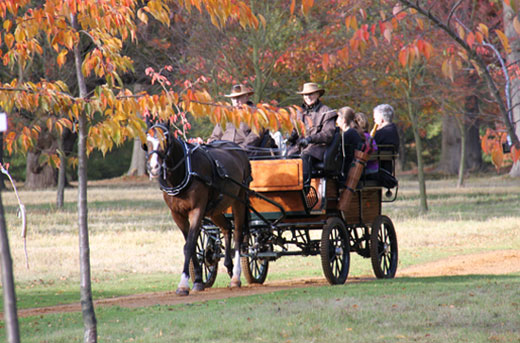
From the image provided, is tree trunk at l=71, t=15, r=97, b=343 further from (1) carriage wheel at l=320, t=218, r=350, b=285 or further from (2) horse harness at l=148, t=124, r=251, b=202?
(1) carriage wheel at l=320, t=218, r=350, b=285

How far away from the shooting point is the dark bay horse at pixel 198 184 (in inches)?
410

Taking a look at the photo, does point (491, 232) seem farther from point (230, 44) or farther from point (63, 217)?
point (63, 217)

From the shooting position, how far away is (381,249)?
12.9 metres

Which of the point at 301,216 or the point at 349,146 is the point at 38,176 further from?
the point at 301,216

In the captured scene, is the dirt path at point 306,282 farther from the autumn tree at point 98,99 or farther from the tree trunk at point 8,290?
the tree trunk at point 8,290

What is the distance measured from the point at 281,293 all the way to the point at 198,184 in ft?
5.40

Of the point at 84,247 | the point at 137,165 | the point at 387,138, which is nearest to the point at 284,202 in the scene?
the point at 387,138

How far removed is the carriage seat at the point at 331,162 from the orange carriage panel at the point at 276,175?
36 cm

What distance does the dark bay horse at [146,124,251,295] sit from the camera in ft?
34.1

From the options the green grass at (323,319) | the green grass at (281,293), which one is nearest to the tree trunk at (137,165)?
the green grass at (281,293)

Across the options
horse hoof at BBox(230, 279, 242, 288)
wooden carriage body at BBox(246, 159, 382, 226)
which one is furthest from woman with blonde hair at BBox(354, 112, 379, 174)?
horse hoof at BBox(230, 279, 242, 288)

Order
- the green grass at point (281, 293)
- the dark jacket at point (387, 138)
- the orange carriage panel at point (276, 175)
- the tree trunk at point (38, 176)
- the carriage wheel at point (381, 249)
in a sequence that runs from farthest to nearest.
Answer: the tree trunk at point (38, 176) → the dark jacket at point (387, 138) → the carriage wheel at point (381, 249) → the orange carriage panel at point (276, 175) → the green grass at point (281, 293)

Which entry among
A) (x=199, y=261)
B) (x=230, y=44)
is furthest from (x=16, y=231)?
(x=199, y=261)

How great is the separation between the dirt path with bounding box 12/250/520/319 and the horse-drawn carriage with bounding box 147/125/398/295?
31 centimetres
